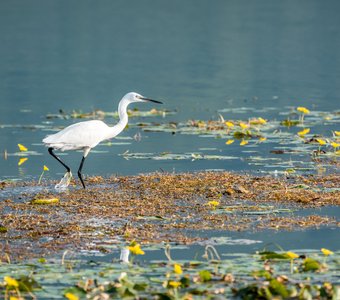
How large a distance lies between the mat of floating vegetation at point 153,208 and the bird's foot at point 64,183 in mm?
90

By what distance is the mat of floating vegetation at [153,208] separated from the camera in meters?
9.48

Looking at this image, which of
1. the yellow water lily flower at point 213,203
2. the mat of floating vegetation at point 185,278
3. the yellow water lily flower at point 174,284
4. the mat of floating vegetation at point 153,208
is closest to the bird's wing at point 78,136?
the mat of floating vegetation at point 153,208

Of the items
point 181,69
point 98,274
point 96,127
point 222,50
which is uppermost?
point 222,50

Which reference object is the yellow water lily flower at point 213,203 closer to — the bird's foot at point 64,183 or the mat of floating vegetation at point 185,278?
the mat of floating vegetation at point 185,278

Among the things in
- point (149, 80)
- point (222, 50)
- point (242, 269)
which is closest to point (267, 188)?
point (242, 269)

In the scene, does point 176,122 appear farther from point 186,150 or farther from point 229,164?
point 229,164

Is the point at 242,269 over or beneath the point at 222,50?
beneath

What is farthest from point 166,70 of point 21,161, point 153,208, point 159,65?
point 153,208

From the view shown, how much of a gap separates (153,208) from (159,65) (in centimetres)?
2018

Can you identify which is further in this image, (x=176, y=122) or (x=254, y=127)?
(x=176, y=122)

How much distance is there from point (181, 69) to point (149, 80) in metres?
3.15

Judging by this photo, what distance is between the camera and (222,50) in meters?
34.3

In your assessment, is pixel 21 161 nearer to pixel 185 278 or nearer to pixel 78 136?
pixel 78 136

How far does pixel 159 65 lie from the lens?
30.7 metres
